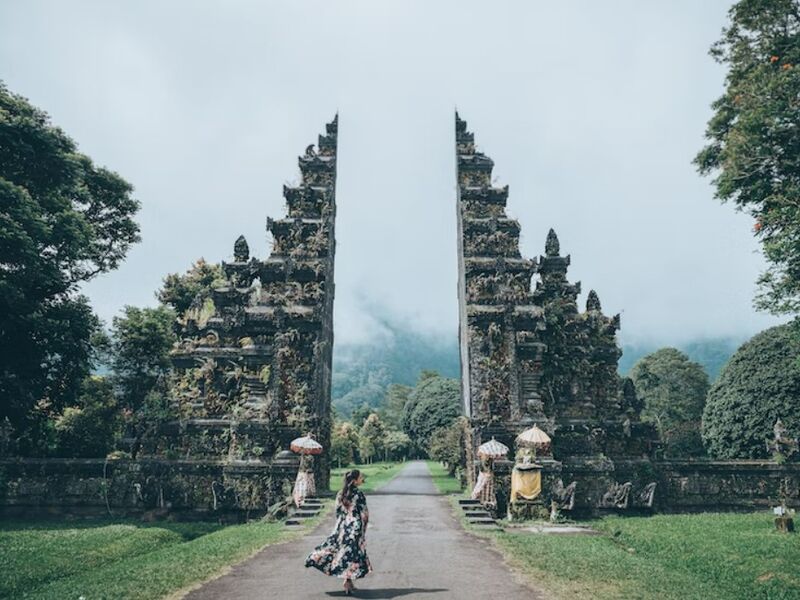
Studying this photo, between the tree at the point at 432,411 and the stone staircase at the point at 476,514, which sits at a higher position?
the tree at the point at 432,411

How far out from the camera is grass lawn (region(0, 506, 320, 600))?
975cm

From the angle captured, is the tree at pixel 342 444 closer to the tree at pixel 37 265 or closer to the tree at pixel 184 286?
the tree at pixel 184 286

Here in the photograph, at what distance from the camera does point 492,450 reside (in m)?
19.6

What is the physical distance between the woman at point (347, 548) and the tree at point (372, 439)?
5847 centimetres

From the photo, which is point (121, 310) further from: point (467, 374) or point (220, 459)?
point (467, 374)

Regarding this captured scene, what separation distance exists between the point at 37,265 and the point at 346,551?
1882cm

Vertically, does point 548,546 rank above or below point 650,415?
below

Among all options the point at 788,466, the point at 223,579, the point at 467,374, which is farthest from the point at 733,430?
the point at 223,579

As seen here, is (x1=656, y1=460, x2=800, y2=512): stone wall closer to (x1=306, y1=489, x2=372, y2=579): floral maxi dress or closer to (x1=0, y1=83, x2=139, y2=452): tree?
(x1=306, y1=489, x2=372, y2=579): floral maxi dress

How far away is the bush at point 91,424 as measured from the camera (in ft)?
88.8

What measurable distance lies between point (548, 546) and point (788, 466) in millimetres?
13911

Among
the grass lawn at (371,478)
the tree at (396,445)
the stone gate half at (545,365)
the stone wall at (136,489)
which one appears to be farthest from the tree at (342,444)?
the stone wall at (136,489)

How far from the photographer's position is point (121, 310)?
37281 millimetres

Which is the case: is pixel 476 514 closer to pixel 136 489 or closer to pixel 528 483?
pixel 528 483
